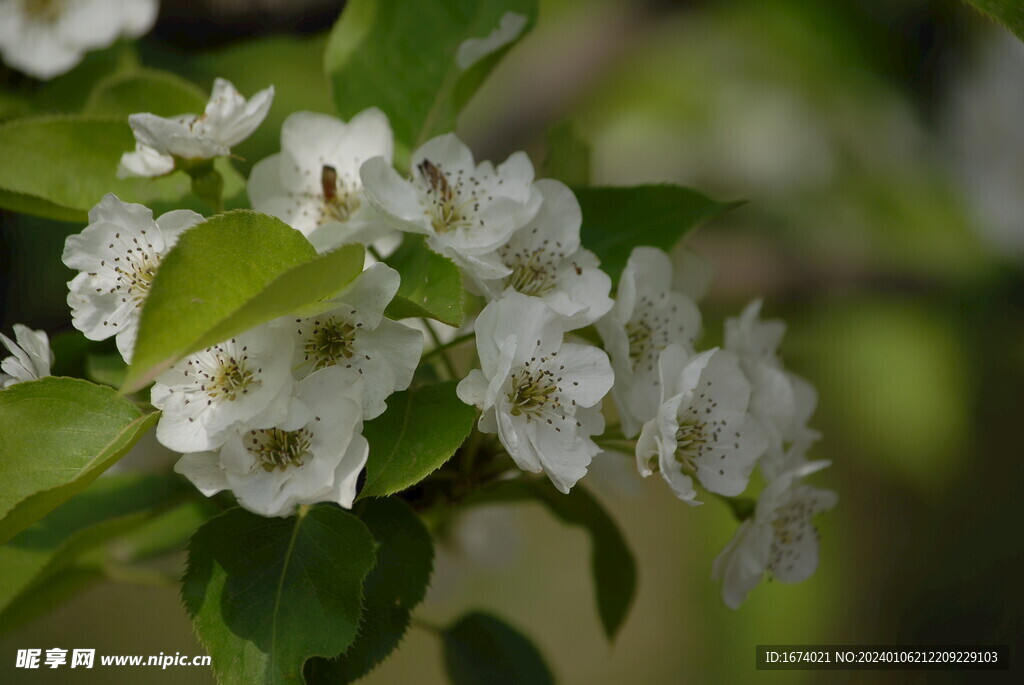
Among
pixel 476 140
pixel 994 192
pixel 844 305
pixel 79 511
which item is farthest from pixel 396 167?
pixel 994 192

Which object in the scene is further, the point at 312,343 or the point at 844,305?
the point at 844,305

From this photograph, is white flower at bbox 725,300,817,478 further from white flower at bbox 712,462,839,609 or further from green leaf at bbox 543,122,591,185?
green leaf at bbox 543,122,591,185

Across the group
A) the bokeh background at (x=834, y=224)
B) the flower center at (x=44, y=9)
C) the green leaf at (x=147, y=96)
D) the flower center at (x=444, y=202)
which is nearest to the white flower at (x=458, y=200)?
the flower center at (x=444, y=202)

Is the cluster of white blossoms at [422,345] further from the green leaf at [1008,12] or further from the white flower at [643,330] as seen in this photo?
the green leaf at [1008,12]

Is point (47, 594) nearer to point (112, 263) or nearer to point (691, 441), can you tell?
point (112, 263)

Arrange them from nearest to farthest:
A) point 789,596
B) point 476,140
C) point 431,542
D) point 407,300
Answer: point 407,300
point 431,542
point 476,140
point 789,596

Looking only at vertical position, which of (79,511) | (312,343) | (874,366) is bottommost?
(874,366)

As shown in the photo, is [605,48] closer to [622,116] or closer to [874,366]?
[622,116]

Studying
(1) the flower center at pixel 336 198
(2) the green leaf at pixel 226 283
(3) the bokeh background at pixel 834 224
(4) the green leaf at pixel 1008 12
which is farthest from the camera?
(3) the bokeh background at pixel 834 224
